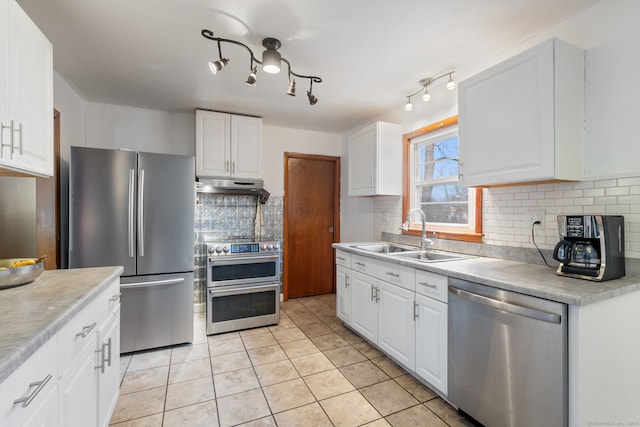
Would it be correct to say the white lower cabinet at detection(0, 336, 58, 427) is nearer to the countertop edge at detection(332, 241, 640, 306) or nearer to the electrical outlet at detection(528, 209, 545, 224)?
the countertop edge at detection(332, 241, 640, 306)

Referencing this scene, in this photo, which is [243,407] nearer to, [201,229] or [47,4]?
[201,229]

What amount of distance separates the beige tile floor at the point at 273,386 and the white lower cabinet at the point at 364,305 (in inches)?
6.3

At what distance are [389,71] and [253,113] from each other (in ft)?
5.66

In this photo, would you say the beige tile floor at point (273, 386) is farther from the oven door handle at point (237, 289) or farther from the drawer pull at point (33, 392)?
the drawer pull at point (33, 392)

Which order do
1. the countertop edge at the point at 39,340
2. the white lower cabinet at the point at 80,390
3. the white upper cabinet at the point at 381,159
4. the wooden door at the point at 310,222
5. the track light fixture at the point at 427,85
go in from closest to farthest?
the countertop edge at the point at 39,340 → the white lower cabinet at the point at 80,390 → the track light fixture at the point at 427,85 → the white upper cabinet at the point at 381,159 → the wooden door at the point at 310,222

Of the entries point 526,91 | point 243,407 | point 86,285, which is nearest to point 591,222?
point 526,91

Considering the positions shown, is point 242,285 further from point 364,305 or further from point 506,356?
point 506,356

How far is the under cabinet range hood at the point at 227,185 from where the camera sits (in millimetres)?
3213

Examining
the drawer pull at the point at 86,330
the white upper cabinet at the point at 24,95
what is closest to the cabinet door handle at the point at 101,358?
the drawer pull at the point at 86,330

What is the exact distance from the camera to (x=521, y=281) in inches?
60.0

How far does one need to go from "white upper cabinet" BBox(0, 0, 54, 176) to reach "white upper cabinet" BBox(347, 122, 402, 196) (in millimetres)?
2607

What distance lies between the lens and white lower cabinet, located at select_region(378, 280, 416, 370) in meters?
2.18

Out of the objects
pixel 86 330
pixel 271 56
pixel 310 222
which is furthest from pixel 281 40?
pixel 310 222

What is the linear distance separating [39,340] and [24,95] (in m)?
1.16
